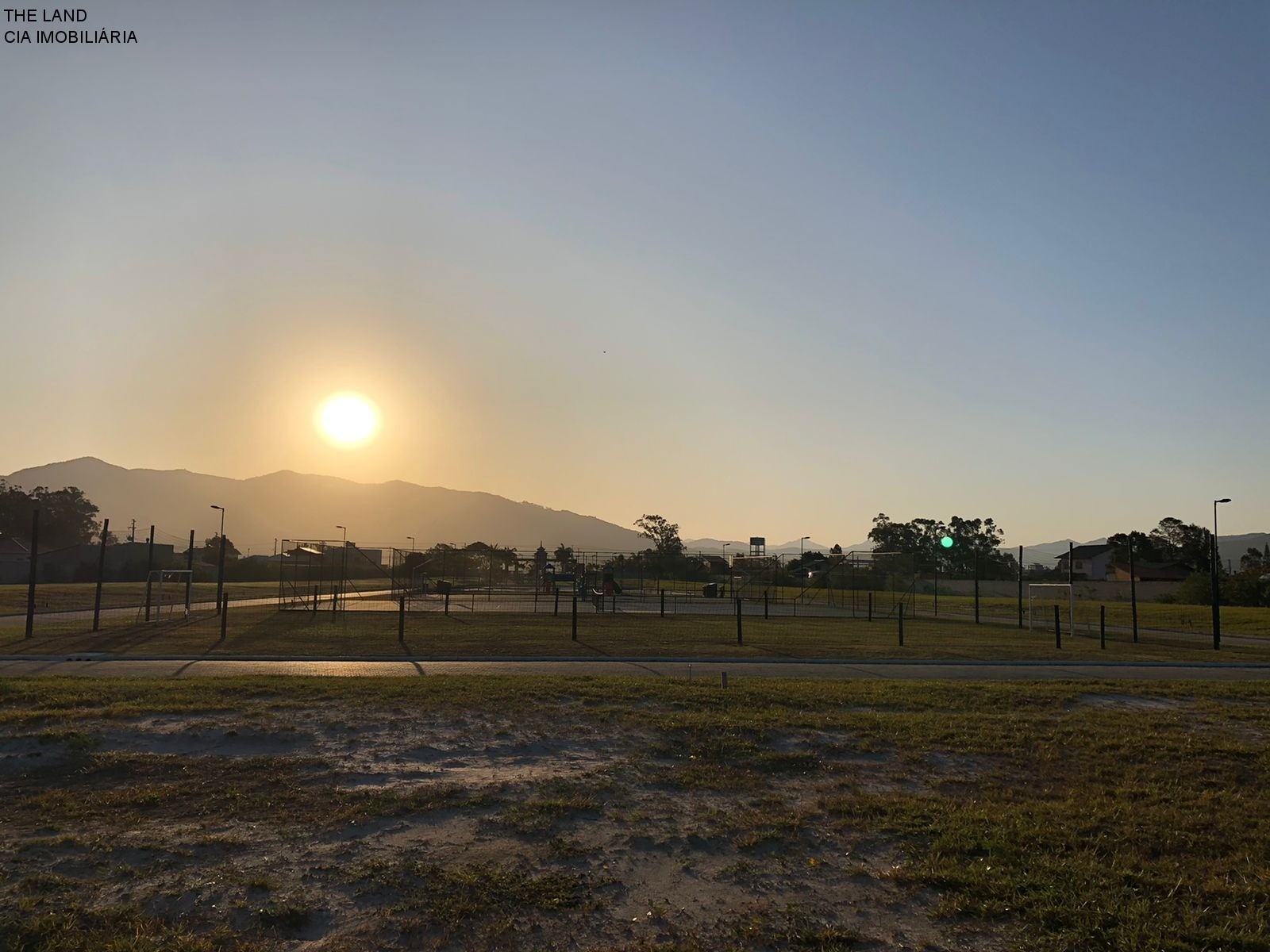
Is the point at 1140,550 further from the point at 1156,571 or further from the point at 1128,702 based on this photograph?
the point at 1128,702

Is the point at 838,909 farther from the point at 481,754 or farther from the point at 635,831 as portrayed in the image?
the point at 481,754

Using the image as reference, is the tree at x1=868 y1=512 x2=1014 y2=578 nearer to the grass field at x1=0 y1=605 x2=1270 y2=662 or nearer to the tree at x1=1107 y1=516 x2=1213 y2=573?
the tree at x1=1107 y1=516 x2=1213 y2=573

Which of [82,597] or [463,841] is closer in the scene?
[463,841]

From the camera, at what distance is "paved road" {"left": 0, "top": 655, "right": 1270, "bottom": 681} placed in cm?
1631

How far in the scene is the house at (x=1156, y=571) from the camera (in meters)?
92.1

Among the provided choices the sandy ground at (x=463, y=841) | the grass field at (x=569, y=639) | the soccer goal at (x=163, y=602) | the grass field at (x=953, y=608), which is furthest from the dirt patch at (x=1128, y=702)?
the soccer goal at (x=163, y=602)

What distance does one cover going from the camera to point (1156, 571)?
9538 centimetres

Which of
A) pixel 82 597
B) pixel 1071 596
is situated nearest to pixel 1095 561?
pixel 1071 596

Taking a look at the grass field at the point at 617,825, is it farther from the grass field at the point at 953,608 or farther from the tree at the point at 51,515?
the tree at the point at 51,515

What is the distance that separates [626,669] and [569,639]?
7.48 meters

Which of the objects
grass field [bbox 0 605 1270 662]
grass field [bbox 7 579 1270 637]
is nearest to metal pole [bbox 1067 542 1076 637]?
grass field [bbox 0 605 1270 662]

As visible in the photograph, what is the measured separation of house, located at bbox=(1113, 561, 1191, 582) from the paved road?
82.0 m

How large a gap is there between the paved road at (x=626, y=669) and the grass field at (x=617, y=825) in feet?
14.1

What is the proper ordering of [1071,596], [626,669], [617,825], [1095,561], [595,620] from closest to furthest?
[617,825], [626,669], [1071,596], [595,620], [1095,561]
